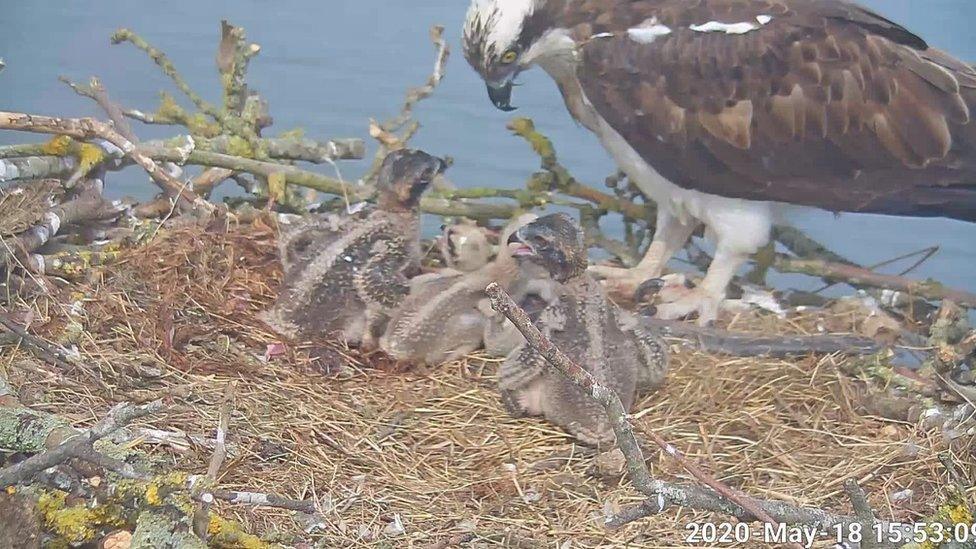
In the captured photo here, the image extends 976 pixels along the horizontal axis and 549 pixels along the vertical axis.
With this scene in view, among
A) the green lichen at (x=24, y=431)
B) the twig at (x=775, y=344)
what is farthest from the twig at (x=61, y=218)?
the twig at (x=775, y=344)

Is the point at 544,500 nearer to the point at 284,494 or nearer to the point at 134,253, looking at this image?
the point at 284,494

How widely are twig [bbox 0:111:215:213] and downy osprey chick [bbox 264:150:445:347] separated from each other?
0.41 metres

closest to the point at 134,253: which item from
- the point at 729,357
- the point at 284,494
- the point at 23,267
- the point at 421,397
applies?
the point at 23,267

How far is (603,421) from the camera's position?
6.46 ft

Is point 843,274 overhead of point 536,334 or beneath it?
beneath

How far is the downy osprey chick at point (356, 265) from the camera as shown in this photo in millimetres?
2279

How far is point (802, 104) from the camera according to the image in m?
2.51

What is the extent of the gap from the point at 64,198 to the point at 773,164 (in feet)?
5.83

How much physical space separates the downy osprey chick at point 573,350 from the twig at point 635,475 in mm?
583

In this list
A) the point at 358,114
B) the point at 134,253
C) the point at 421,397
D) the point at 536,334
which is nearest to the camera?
the point at 536,334

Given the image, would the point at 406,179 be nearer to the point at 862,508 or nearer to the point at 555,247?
the point at 555,247

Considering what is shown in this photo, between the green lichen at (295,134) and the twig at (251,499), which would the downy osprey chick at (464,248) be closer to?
the green lichen at (295,134)

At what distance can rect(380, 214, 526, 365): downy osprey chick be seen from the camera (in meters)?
Result: 2.23

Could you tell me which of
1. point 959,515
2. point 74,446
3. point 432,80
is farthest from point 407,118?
point 959,515
